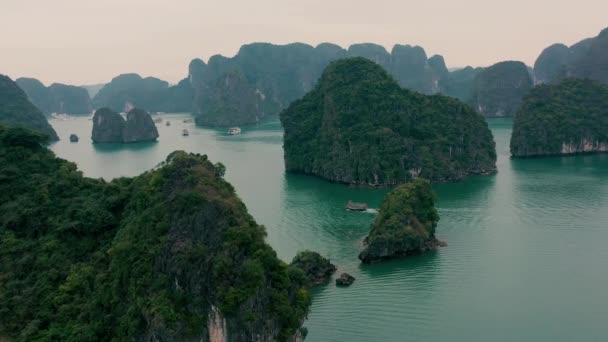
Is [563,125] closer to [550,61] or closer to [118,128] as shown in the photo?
[118,128]

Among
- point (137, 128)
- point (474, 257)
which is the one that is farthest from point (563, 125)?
point (137, 128)

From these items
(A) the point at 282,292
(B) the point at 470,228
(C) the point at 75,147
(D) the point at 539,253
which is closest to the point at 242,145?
(C) the point at 75,147

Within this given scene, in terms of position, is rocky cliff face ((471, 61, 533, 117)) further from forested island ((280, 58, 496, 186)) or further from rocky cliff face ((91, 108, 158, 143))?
rocky cliff face ((91, 108, 158, 143))

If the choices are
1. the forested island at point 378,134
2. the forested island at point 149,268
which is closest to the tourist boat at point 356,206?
the forested island at point 378,134

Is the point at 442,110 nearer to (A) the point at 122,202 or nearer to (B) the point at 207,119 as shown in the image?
(A) the point at 122,202

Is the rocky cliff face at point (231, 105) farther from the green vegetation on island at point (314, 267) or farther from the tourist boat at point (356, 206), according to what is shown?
the green vegetation on island at point (314, 267)

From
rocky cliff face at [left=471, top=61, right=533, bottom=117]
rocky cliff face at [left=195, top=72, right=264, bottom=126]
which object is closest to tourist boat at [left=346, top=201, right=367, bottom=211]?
A: rocky cliff face at [left=195, top=72, right=264, bottom=126]
